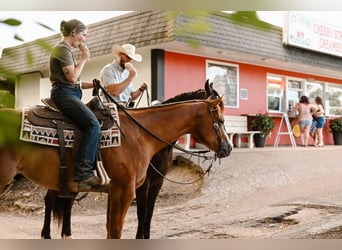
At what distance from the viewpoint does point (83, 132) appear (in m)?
2.14

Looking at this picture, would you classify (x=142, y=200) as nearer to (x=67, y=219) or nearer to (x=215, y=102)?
(x=67, y=219)

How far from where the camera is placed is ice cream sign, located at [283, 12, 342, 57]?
120 inches

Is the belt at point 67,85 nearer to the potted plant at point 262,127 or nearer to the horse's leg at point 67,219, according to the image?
the horse's leg at point 67,219

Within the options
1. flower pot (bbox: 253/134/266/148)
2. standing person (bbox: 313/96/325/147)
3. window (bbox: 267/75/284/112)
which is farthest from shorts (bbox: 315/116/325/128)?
flower pot (bbox: 253/134/266/148)

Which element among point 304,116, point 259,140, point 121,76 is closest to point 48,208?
point 121,76

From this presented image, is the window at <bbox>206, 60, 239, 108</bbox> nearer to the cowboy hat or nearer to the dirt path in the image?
the dirt path

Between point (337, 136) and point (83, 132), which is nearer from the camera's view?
point (83, 132)

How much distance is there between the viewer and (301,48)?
347 centimetres

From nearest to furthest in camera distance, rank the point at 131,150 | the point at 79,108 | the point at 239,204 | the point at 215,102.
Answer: the point at 79,108
the point at 131,150
the point at 215,102
the point at 239,204

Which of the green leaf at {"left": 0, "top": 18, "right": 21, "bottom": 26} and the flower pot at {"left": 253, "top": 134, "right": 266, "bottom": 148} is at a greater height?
the green leaf at {"left": 0, "top": 18, "right": 21, "bottom": 26}

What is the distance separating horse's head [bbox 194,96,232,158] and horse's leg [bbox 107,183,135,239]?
57 cm

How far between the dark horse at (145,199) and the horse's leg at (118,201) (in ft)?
0.83

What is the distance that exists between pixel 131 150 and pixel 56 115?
1.44 feet

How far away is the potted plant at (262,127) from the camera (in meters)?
3.26
